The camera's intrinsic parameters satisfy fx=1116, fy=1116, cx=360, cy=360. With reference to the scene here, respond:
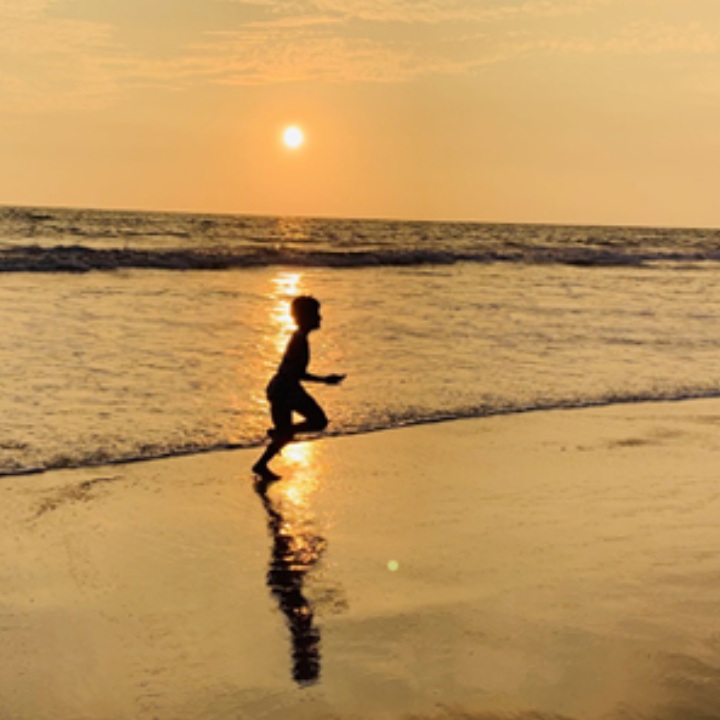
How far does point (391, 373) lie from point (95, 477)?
5.62 m

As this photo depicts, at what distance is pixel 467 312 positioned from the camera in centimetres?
2088

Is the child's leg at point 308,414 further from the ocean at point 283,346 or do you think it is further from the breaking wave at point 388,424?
the ocean at point 283,346

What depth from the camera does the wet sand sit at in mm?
4430

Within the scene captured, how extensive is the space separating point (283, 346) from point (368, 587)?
9980mm

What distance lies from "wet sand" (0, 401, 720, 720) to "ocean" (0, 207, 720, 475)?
4.82 ft

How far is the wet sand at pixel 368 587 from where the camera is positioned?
4.43 m

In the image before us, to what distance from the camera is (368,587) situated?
575 cm

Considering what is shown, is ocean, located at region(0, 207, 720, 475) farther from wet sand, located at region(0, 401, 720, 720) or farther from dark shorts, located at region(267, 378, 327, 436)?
wet sand, located at region(0, 401, 720, 720)

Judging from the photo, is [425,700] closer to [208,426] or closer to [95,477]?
[95,477]

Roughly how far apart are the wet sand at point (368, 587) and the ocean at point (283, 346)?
4.82 ft

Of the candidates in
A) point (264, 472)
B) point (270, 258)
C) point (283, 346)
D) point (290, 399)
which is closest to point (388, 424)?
point (290, 399)

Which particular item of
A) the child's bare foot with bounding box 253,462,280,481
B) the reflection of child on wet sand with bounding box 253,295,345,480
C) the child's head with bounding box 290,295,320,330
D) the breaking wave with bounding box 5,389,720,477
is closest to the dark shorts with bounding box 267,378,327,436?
the reflection of child on wet sand with bounding box 253,295,345,480

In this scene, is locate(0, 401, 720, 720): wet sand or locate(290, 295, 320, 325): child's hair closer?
locate(0, 401, 720, 720): wet sand

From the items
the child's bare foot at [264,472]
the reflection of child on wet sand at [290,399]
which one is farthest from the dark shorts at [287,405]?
the child's bare foot at [264,472]
